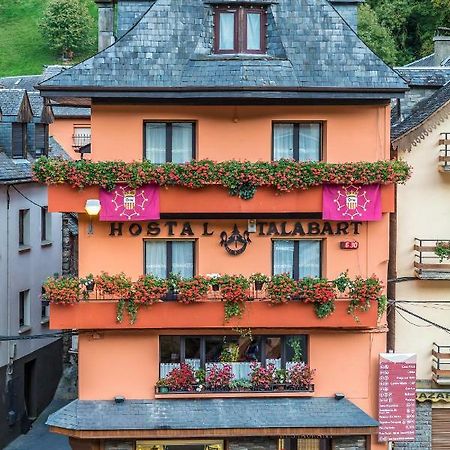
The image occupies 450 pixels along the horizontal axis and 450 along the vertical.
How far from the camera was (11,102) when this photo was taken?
1163 inches

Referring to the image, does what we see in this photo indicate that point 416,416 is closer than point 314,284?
No

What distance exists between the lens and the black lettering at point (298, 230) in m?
22.2

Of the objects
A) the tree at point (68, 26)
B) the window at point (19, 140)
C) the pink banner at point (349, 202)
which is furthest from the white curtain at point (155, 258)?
the tree at point (68, 26)

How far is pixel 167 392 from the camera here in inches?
866

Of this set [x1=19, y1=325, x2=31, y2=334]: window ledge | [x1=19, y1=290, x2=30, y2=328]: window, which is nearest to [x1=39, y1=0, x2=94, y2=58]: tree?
[x1=19, y1=290, x2=30, y2=328]: window

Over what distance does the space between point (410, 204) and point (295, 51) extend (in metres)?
5.05

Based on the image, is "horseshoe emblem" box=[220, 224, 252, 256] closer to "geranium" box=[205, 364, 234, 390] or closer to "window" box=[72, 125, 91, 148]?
"geranium" box=[205, 364, 234, 390]

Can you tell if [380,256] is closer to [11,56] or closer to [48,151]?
[48,151]

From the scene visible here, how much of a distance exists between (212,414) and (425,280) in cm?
651

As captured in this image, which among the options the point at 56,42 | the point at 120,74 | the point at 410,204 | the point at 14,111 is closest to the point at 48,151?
the point at 14,111

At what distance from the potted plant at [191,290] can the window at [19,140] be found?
1095 centimetres

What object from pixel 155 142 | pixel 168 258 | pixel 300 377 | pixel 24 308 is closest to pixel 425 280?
pixel 300 377

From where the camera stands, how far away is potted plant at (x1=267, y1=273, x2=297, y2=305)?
21.2 m

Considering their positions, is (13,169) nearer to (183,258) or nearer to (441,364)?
(183,258)
